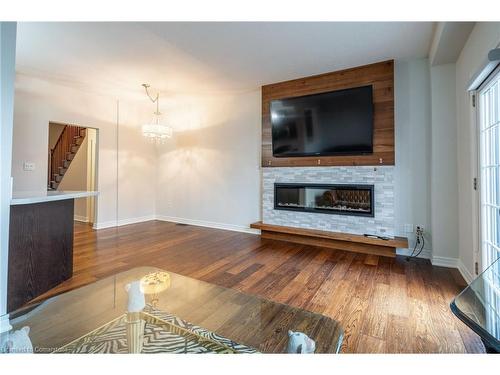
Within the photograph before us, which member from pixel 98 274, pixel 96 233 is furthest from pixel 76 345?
pixel 96 233

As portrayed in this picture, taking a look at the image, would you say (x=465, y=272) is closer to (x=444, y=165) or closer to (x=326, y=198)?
(x=444, y=165)

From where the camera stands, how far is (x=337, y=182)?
3.61 m

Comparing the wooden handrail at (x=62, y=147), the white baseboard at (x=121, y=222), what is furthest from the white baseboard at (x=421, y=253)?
the wooden handrail at (x=62, y=147)

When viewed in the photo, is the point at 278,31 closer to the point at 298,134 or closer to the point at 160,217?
the point at 298,134

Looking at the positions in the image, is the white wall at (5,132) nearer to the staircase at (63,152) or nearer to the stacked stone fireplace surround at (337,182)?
the stacked stone fireplace surround at (337,182)

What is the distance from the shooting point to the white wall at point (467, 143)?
2.07 m

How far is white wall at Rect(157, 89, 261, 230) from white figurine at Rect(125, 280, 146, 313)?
118 inches

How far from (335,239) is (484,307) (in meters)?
2.57

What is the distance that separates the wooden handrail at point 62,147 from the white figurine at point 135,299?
615 cm

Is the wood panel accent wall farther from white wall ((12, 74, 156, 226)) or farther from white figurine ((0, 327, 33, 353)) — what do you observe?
white figurine ((0, 327, 33, 353))

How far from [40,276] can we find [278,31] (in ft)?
10.9

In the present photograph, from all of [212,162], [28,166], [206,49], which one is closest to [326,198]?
[212,162]

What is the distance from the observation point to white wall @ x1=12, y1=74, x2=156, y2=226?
3805 mm
